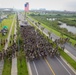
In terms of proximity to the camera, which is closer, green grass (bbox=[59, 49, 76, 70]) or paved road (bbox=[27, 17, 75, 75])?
paved road (bbox=[27, 17, 75, 75])

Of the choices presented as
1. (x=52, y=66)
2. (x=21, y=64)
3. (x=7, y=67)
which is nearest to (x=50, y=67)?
(x=52, y=66)

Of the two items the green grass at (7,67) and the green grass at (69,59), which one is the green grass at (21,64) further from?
the green grass at (69,59)

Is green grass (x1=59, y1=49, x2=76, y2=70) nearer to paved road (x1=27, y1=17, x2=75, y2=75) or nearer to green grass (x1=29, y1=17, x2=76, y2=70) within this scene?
green grass (x1=29, y1=17, x2=76, y2=70)

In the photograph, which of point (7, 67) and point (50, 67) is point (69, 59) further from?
point (7, 67)

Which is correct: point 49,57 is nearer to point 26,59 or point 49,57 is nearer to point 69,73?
point 26,59

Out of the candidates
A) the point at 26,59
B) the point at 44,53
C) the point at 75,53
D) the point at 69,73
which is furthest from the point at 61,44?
the point at 69,73

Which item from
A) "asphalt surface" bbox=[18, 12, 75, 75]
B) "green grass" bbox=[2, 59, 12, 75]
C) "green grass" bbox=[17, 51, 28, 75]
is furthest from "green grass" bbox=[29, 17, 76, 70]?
"green grass" bbox=[2, 59, 12, 75]

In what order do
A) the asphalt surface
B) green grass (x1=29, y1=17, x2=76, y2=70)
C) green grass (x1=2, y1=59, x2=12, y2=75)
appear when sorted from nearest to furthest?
green grass (x1=2, y1=59, x2=12, y2=75), the asphalt surface, green grass (x1=29, y1=17, x2=76, y2=70)
